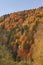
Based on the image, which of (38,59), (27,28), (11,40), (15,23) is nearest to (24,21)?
(15,23)

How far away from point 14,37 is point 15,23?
33.3 feet

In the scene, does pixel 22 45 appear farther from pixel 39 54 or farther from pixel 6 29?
pixel 39 54

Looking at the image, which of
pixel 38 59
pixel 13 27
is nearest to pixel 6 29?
pixel 13 27

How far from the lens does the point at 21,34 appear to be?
47.2 metres

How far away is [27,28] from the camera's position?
48.7m

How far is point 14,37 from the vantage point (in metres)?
46.7

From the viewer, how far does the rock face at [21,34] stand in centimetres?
3828

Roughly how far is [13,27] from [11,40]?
8197 mm

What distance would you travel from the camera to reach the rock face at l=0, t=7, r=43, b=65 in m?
38.3

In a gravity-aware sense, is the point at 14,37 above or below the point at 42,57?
below

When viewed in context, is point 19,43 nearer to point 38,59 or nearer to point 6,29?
point 6,29

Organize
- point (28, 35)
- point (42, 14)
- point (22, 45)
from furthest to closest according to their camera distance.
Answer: point (42, 14), point (28, 35), point (22, 45)

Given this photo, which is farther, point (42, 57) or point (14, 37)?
point (14, 37)

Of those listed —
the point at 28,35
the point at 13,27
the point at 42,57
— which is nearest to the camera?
the point at 42,57
